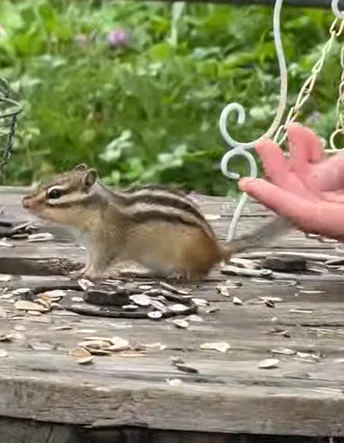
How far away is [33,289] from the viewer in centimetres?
314

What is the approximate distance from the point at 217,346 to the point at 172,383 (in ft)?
0.76

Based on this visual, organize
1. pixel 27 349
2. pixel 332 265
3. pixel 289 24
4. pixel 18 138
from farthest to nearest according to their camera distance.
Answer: pixel 289 24
pixel 18 138
pixel 332 265
pixel 27 349

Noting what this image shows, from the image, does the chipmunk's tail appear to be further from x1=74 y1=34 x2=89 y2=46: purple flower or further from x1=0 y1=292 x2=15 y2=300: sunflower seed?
x1=74 y1=34 x2=89 y2=46: purple flower

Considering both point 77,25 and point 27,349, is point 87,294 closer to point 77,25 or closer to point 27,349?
point 27,349

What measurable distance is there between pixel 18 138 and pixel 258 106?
0.89m

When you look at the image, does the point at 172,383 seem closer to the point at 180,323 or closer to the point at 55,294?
the point at 180,323

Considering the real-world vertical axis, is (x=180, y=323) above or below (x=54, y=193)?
below

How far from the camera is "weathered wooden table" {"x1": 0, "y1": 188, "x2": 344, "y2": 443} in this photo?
8.30 feet

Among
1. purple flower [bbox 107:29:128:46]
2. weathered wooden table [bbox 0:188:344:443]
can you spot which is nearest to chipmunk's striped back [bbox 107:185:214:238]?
weathered wooden table [bbox 0:188:344:443]

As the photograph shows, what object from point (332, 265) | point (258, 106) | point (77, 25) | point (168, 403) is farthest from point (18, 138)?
point (168, 403)

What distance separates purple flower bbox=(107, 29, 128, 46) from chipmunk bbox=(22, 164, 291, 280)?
401cm

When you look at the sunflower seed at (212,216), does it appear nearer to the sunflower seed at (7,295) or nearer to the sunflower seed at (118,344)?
the sunflower seed at (7,295)

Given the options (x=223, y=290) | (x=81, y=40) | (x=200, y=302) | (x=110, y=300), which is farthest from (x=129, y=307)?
(x=81, y=40)

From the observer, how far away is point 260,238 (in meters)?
3.41
